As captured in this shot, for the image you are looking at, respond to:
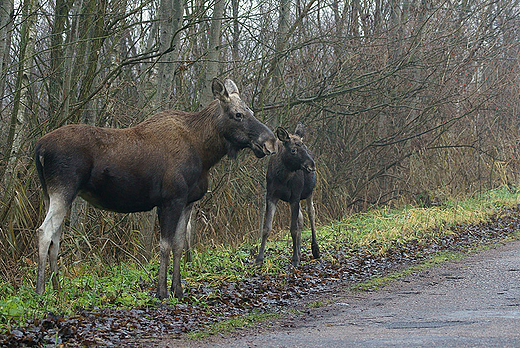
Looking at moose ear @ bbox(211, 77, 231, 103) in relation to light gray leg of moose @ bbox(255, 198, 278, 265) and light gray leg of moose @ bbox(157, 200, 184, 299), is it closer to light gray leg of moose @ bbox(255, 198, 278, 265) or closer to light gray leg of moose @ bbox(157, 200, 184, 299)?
light gray leg of moose @ bbox(157, 200, 184, 299)

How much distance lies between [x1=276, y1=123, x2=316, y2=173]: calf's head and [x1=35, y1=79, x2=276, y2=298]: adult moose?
2.79m

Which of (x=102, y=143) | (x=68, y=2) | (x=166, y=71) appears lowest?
(x=102, y=143)

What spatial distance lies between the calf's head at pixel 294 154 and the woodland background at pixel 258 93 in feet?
4.57

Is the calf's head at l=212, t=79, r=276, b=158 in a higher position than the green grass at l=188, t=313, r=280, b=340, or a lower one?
higher

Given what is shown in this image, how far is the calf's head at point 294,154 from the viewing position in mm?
10859

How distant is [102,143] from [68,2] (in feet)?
13.1

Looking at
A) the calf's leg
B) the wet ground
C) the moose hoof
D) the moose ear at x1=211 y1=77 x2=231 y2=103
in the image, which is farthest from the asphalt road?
the moose ear at x1=211 y1=77 x2=231 y2=103

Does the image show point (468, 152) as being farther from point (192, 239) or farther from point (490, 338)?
point (490, 338)

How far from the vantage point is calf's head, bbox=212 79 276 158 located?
7.91 metres

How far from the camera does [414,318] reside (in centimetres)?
658

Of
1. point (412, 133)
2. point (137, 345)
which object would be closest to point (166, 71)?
point (137, 345)

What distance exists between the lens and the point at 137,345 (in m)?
5.62

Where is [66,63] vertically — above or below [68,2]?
below

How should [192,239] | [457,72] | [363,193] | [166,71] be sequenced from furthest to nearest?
1. [363,193]
2. [457,72]
3. [192,239]
4. [166,71]
